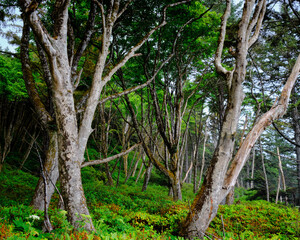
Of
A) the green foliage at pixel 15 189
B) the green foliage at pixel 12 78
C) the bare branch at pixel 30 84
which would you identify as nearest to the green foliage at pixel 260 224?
the bare branch at pixel 30 84

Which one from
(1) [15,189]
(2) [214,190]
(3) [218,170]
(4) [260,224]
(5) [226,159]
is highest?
(5) [226,159]

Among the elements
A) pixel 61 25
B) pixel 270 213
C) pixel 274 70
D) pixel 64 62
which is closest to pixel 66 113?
pixel 64 62

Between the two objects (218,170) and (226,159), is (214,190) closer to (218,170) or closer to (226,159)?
(218,170)

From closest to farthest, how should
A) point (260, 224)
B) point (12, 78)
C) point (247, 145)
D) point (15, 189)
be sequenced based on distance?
point (247, 145)
point (260, 224)
point (15, 189)
point (12, 78)

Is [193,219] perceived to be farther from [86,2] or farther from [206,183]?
[86,2]

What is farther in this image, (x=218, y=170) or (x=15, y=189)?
(x=15, y=189)

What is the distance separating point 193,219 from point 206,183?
59 cm

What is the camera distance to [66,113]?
275cm

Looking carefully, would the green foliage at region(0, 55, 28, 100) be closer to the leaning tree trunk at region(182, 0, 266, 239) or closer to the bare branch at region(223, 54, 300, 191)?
the leaning tree trunk at region(182, 0, 266, 239)

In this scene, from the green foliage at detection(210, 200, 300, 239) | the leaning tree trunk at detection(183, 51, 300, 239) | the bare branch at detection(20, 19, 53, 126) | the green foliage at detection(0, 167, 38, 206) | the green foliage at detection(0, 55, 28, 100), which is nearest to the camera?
the leaning tree trunk at detection(183, 51, 300, 239)

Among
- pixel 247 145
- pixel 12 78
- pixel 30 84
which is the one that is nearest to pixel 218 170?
pixel 247 145

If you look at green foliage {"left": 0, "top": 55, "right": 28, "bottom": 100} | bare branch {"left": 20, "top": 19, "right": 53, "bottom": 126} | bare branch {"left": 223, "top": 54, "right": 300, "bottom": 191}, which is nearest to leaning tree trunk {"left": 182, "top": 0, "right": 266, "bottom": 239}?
bare branch {"left": 223, "top": 54, "right": 300, "bottom": 191}

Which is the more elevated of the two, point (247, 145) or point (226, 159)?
point (247, 145)

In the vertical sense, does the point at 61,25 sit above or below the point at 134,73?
below
